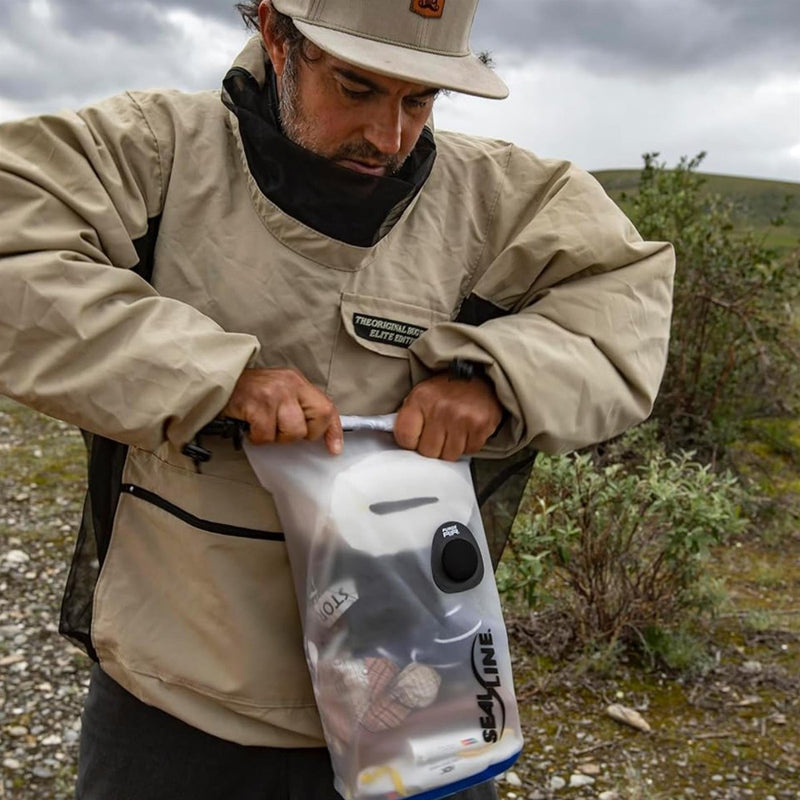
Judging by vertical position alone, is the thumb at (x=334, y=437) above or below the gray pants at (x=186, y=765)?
above

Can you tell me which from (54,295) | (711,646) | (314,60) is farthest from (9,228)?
(711,646)

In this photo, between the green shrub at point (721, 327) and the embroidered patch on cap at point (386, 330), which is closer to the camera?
the embroidered patch on cap at point (386, 330)

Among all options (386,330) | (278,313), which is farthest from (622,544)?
(278,313)

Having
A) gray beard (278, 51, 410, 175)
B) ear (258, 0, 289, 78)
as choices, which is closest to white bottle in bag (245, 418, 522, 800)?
gray beard (278, 51, 410, 175)

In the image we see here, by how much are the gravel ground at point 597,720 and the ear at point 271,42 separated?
2516 mm

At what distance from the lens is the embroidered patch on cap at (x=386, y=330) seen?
1883 mm

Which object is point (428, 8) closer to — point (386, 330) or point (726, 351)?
point (386, 330)

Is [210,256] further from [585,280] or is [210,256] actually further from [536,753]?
[536,753]

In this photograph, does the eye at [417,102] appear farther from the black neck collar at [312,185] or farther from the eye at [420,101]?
the black neck collar at [312,185]

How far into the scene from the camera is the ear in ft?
6.35

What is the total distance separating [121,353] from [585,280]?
2.87 ft

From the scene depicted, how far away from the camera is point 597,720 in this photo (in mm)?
3814

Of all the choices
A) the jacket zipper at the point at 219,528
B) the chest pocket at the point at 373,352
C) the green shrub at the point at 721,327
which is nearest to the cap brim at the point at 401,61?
the chest pocket at the point at 373,352

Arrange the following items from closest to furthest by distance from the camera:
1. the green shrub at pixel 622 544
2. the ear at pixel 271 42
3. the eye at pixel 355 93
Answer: the eye at pixel 355 93
the ear at pixel 271 42
the green shrub at pixel 622 544
